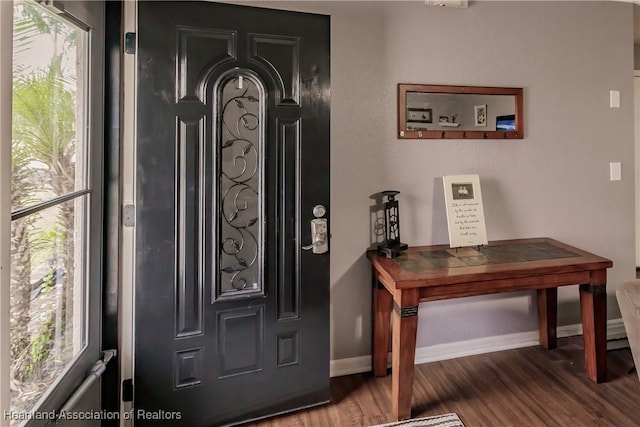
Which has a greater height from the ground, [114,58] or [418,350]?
[114,58]

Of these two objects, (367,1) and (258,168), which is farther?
(367,1)

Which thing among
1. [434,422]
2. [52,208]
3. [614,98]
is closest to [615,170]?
[614,98]

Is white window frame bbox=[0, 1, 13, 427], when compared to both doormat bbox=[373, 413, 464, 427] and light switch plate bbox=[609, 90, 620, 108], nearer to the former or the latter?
doormat bbox=[373, 413, 464, 427]

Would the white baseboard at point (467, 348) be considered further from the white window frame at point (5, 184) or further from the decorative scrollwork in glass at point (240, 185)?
the white window frame at point (5, 184)

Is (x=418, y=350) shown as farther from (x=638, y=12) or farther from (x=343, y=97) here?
(x=638, y=12)

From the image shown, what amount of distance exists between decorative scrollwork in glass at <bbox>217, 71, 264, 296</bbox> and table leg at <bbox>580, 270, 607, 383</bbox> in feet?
5.89

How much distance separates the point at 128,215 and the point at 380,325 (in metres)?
1.48

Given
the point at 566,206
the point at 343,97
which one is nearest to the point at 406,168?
the point at 343,97

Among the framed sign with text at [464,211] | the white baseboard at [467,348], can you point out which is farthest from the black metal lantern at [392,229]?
the white baseboard at [467,348]

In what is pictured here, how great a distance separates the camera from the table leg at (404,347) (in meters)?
1.76

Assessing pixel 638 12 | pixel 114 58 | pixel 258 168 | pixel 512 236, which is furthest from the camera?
pixel 638 12

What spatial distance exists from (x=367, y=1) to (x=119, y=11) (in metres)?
1.31

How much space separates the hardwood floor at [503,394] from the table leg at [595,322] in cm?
9

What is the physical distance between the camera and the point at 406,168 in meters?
2.27
